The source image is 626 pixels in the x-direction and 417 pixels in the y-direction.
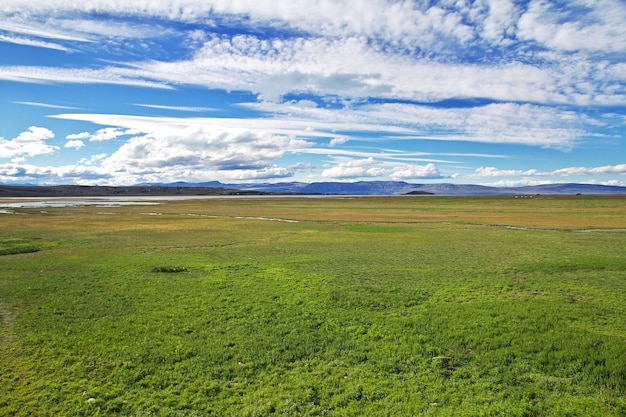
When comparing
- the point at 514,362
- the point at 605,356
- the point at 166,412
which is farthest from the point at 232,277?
the point at 605,356

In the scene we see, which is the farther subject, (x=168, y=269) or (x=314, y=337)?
(x=168, y=269)

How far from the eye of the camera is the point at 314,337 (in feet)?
46.9

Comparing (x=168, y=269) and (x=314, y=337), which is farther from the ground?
(x=168, y=269)

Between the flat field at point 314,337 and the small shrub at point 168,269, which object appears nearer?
the flat field at point 314,337

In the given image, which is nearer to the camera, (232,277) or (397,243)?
(232,277)

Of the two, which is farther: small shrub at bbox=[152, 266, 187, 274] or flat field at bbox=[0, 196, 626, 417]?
small shrub at bbox=[152, 266, 187, 274]

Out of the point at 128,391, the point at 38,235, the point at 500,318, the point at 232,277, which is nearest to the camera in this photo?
the point at 128,391

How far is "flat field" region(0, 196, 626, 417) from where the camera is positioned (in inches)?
402

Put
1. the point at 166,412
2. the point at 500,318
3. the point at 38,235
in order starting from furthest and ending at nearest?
the point at 38,235 < the point at 500,318 < the point at 166,412

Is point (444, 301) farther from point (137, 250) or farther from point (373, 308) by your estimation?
point (137, 250)

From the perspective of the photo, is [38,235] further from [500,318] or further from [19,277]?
[500,318]

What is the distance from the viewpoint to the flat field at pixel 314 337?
33.5 feet

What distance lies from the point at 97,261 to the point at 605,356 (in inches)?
1158

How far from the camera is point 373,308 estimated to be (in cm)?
1748
